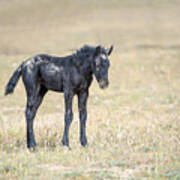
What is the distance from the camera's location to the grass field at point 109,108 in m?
7.92

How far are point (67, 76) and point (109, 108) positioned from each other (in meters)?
8.81

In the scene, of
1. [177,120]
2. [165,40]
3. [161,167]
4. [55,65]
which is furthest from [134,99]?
[165,40]

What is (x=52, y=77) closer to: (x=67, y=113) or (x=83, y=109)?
(x=67, y=113)

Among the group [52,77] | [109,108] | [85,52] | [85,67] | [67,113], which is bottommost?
[109,108]

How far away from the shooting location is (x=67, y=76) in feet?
31.7

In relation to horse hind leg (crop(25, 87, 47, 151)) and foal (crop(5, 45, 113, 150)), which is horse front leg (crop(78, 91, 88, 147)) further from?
horse hind leg (crop(25, 87, 47, 151))

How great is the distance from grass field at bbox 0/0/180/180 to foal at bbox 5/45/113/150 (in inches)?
30.7

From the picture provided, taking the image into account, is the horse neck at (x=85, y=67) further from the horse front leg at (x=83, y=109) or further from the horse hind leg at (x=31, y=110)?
the horse hind leg at (x=31, y=110)

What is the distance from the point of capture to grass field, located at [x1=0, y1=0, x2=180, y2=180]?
7918 millimetres

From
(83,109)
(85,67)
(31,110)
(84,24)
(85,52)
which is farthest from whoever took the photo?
(84,24)

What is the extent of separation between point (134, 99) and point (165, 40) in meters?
25.0

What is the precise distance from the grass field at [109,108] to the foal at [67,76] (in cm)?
78

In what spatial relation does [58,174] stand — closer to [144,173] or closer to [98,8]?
[144,173]

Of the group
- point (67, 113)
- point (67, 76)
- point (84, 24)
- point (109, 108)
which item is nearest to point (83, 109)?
point (67, 113)
